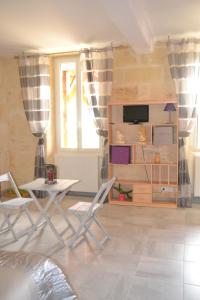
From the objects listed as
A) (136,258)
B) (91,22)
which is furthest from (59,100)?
(136,258)

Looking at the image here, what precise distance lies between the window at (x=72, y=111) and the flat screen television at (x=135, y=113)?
695 millimetres

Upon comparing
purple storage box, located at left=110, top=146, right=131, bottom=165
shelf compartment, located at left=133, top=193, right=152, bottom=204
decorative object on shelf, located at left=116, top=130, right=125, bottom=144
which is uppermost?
decorative object on shelf, located at left=116, top=130, right=125, bottom=144

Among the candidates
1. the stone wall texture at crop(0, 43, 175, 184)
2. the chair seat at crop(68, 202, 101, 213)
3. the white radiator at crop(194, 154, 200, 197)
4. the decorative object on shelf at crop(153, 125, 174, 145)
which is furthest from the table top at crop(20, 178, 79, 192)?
the white radiator at crop(194, 154, 200, 197)

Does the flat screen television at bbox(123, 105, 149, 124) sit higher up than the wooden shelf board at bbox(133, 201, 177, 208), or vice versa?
the flat screen television at bbox(123, 105, 149, 124)

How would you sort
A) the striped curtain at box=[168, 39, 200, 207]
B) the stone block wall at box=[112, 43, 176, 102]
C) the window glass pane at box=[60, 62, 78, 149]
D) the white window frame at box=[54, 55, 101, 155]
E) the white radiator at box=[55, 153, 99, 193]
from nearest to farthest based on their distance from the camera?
the striped curtain at box=[168, 39, 200, 207]
the stone block wall at box=[112, 43, 176, 102]
the white radiator at box=[55, 153, 99, 193]
the white window frame at box=[54, 55, 101, 155]
the window glass pane at box=[60, 62, 78, 149]

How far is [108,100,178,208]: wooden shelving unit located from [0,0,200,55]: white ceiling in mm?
1042

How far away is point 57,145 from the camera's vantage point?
18.0 ft

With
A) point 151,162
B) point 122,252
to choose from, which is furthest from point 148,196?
point 122,252

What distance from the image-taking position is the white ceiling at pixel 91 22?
10.1 ft

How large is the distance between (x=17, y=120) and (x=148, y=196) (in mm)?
2783

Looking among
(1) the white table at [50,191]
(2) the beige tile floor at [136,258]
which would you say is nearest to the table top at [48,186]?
(1) the white table at [50,191]

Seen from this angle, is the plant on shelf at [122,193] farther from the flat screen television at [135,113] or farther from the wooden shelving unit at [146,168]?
the flat screen television at [135,113]

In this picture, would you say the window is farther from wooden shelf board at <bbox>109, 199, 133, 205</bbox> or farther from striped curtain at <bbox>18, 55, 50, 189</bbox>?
wooden shelf board at <bbox>109, 199, 133, 205</bbox>

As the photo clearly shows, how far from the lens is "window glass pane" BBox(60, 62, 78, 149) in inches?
208
